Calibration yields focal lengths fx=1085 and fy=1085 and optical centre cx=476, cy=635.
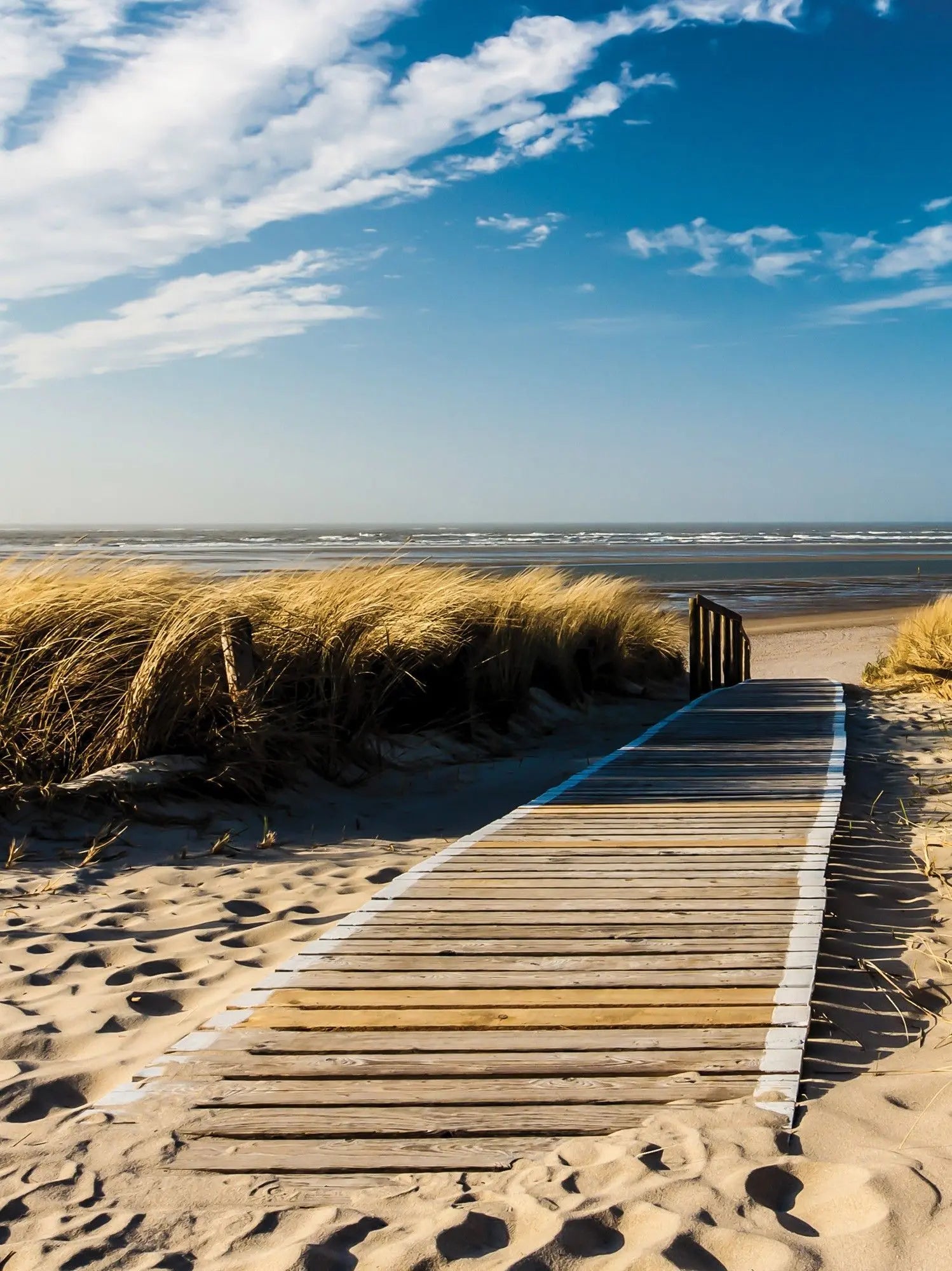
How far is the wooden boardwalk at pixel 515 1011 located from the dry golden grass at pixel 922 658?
25.2ft

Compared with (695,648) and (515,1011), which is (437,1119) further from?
(695,648)

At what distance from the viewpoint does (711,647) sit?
44.4ft

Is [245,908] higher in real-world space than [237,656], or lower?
lower

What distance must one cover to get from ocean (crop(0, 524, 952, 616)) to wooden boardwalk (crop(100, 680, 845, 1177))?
4.32 m

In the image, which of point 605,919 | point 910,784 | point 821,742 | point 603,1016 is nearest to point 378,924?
point 605,919

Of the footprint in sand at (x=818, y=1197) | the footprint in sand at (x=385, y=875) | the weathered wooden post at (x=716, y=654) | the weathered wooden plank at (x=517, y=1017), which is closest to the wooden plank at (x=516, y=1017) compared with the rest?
the weathered wooden plank at (x=517, y=1017)

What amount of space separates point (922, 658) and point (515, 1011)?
34.9 feet

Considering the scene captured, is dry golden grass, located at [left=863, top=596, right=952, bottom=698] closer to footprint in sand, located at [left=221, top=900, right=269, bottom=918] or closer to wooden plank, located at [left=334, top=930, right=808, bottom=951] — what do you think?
wooden plank, located at [left=334, top=930, right=808, bottom=951]

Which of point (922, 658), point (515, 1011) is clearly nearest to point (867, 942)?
point (515, 1011)

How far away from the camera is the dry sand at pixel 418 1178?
6.10 feet

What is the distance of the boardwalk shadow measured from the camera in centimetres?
265

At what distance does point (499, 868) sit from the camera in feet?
13.4

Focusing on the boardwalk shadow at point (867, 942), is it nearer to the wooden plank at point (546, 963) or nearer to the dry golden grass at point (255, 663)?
the wooden plank at point (546, 963)

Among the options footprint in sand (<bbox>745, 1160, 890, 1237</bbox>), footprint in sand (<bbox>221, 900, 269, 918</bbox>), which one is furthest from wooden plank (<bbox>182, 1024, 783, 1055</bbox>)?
footprint in sand (<bbox>221, 900, 269, 918</bbox>)
